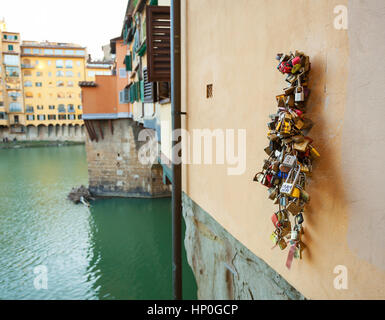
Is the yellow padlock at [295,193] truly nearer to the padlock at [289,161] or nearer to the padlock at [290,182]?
the padlock at [290,182]

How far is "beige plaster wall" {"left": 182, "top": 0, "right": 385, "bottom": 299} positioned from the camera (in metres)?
1.69

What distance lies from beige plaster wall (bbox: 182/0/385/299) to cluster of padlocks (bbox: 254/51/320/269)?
0.07 m

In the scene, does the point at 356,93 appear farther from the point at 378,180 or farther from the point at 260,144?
the point at 260,144

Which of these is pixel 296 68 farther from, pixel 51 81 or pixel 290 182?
pixel 51 81

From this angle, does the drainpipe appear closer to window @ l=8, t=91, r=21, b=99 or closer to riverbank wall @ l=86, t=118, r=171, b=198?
riverbank wall @ l=86, t=118, r=171, b=198

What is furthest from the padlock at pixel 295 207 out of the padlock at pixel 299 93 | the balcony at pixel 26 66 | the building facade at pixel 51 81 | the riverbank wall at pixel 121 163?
the balcony at pixel 26 66

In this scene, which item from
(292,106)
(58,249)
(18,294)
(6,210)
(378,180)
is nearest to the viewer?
(378,180)

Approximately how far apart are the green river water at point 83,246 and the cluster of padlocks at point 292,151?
549 cm

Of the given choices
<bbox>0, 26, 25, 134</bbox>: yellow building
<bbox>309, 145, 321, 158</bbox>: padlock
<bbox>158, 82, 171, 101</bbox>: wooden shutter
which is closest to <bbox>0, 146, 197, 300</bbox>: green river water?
<bbox>158, 82, 171, 101</bbox>: wooden shutter

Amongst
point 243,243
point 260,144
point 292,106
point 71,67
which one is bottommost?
point 243,243

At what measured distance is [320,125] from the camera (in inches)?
79.8

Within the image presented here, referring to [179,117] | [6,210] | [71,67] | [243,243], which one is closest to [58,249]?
[6,210]

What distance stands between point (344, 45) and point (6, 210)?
21.6 meters
